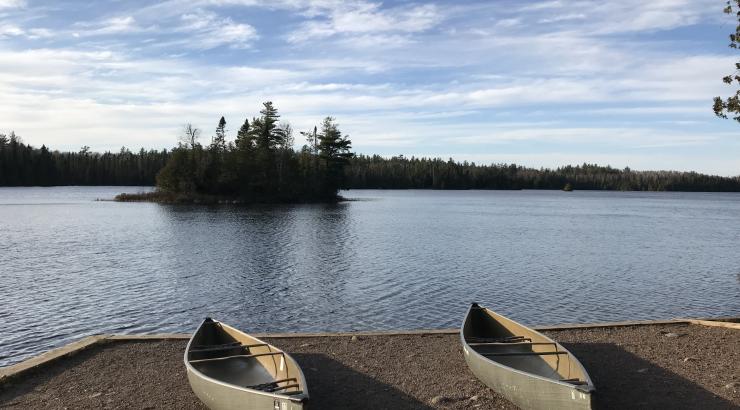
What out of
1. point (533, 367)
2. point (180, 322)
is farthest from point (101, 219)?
point (533, 367)

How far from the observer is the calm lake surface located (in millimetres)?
20750

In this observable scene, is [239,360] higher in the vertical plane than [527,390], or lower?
lower

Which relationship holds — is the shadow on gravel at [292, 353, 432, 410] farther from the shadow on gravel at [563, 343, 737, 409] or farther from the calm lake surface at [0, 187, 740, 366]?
the calm lake surface at [0, 187, 740, 366]

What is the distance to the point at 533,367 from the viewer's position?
37.4 feet

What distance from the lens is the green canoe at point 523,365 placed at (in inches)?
352

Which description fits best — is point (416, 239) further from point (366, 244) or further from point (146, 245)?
point (146, 245)

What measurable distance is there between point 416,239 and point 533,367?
37274 mm

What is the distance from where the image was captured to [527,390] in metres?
9.45

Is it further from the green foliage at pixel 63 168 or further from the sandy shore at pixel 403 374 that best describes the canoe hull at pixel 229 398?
the green foliage at pixel 63 168

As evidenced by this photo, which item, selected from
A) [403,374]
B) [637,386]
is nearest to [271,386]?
[403,374]

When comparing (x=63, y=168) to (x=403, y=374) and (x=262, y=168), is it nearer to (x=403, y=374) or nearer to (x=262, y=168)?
(x=262, y=168)

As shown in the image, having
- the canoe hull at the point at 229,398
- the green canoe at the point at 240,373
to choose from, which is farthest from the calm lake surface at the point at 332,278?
the canoe hull at the point at 229,398

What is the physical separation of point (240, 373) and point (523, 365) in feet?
19.2

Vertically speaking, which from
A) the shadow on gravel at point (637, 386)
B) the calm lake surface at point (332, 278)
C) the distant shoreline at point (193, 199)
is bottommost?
the calm lake surface at point (332, 278)
